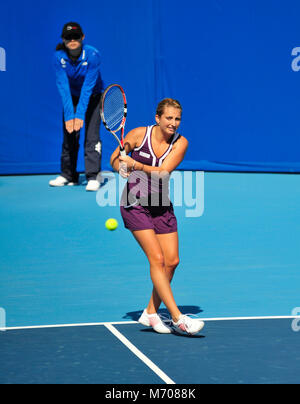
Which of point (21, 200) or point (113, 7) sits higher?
point (113, 7)

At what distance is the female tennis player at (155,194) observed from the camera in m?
5.37

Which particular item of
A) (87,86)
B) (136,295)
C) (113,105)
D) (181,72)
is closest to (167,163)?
(113,105)

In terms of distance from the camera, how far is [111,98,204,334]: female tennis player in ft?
17.6

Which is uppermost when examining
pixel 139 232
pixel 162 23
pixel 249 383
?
pixel 162 23

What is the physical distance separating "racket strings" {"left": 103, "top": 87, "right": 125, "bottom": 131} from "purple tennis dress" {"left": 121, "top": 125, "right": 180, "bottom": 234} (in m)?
0.71

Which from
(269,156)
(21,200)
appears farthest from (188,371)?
(269,156)

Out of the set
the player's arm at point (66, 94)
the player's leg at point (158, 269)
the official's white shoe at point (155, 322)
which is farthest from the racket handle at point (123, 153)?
the player's arm at point (66, 94)

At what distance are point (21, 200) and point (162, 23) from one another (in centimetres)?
420

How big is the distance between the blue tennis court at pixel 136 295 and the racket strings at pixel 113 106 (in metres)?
1.25

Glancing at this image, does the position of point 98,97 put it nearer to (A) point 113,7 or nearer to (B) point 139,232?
(A) point 113,7

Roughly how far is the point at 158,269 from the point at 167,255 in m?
0.23

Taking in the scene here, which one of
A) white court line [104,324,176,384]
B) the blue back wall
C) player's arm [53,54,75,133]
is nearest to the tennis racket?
white court line [104,324,176,384]

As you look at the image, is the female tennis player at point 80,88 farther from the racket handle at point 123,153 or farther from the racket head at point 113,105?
the racket handle at point 123,153

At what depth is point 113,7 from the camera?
13.8 meters
